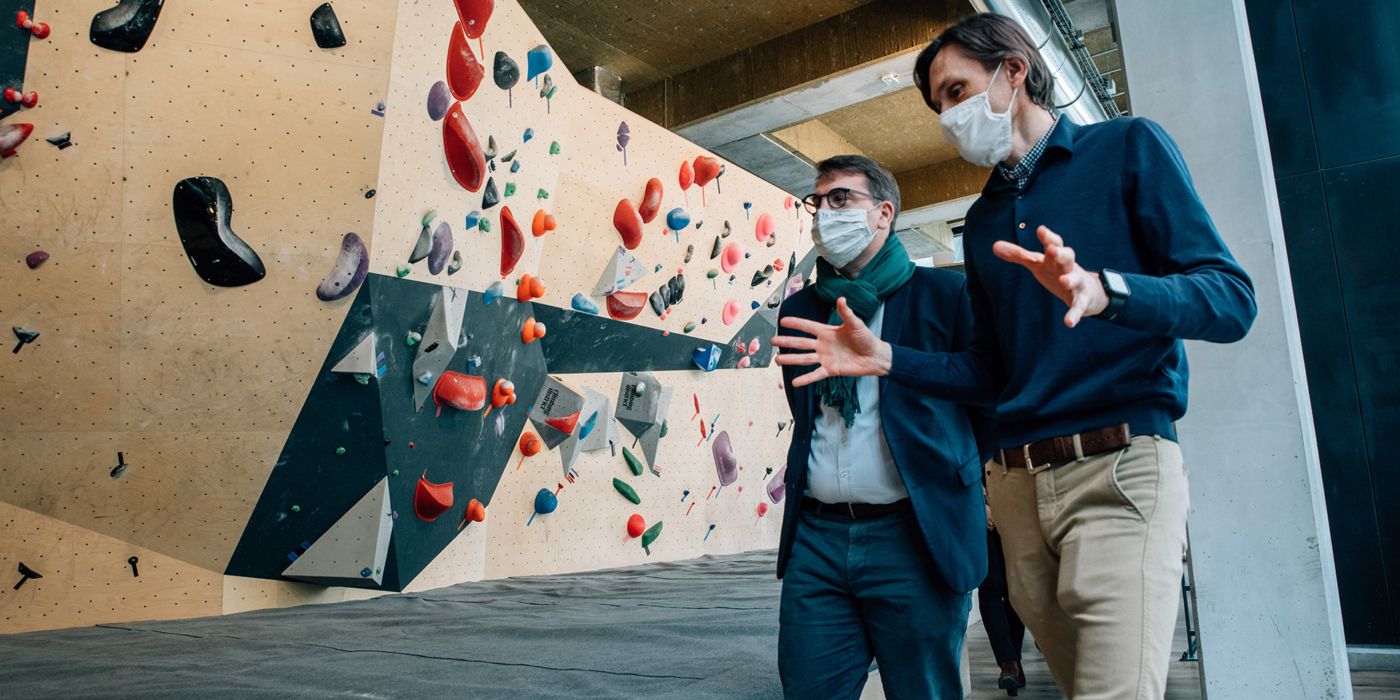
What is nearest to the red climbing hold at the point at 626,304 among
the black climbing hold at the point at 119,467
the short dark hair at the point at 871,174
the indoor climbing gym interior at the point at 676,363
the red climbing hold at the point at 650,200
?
the indoor climbing gym interior at the point at 676,363

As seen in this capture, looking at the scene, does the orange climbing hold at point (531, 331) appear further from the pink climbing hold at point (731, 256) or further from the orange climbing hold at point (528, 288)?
the pink climbing hold at point (731, 256)

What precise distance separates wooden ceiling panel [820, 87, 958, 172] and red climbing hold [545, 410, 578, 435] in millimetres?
4374

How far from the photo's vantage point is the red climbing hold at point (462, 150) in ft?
12.5

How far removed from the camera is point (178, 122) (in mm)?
3158

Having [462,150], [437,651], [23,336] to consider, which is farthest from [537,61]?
[437,651]

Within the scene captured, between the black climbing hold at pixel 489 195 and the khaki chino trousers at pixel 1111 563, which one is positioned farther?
the black climbing hold at pixel 489 195

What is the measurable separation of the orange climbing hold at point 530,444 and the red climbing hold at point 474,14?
2116 millimetres

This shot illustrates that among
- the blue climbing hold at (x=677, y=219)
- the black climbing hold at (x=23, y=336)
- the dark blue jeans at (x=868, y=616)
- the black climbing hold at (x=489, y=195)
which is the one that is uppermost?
the blue climbing hold at (x=677, y=219)

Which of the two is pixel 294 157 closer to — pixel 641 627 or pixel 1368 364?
pixel 641 627

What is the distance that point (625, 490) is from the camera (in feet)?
17.7

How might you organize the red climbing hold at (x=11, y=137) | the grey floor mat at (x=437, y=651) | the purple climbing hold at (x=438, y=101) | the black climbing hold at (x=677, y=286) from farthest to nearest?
the black climbing hold at (x=677, y=286) < the purple climbing hold at (x=438, y=101) < the red climbing hold at (x=11, y=137) < the grey floor mat at (x=437, y=651)

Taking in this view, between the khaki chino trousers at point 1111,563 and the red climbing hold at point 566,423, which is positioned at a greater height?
the red climbing hold at point 566,423

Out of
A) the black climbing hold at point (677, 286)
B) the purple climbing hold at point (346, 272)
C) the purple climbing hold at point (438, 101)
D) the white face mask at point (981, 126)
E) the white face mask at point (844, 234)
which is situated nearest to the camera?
the white face mask at point (981, 126)

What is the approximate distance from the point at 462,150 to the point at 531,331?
108 cm
